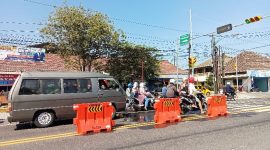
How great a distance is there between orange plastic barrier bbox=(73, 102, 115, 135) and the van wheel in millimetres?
2276

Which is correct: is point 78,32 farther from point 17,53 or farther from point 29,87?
point 29,87

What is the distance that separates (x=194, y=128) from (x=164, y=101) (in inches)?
97.5

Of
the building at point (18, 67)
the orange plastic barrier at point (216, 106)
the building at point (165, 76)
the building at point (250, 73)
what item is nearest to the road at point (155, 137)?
the orange plastic barrier at point (216, 106)

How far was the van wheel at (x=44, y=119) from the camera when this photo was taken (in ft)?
44.0

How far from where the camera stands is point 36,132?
1211cm

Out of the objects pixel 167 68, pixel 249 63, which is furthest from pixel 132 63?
pixel 249 63

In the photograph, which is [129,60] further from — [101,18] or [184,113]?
[184,113]

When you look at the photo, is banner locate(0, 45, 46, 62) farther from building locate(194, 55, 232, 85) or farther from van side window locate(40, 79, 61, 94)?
building locate(194, 55, 232, 85)

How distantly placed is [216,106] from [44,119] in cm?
727

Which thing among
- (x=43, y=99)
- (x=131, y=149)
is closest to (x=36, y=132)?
(x=43, y=99)

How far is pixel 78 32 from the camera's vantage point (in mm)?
26625

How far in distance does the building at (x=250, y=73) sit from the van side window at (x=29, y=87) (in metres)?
51.5

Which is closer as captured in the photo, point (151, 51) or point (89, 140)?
point (89, 140)

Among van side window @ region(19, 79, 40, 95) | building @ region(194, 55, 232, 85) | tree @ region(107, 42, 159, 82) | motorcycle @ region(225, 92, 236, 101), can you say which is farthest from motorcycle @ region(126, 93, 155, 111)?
building @ region(194, 55, 232, 85)
